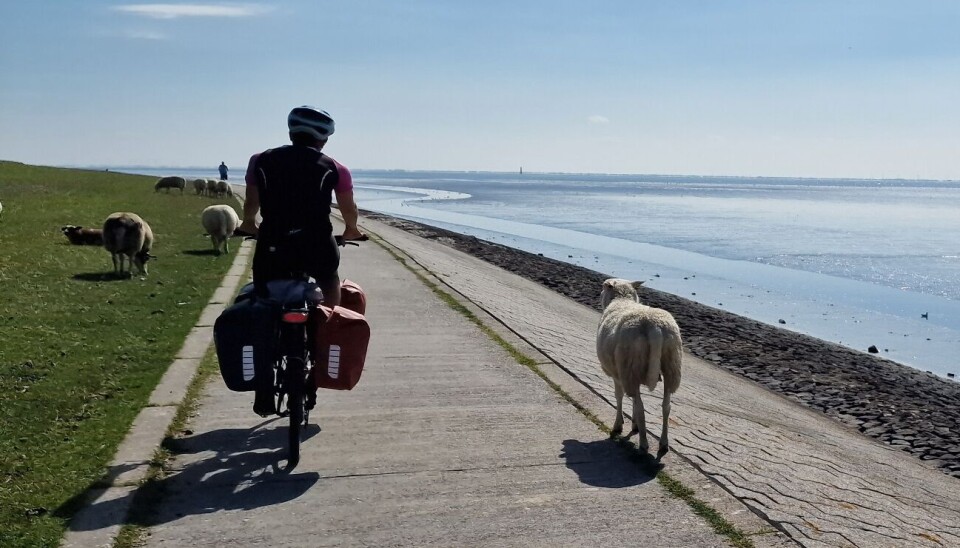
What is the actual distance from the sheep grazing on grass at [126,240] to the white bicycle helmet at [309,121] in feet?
35.3

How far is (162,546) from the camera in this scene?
4.55 m

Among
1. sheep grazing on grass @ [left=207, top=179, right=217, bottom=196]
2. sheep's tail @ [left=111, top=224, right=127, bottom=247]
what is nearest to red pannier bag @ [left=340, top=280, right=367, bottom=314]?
sheep's tail @ [left=111, top=224, right=127, bottom=247]

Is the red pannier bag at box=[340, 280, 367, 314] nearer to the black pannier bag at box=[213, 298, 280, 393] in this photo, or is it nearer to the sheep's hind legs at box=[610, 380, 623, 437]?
the black pannier bag at box=[213, 298, 280, 393]

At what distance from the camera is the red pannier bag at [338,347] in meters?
5.71

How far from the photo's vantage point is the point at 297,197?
559 centimetres

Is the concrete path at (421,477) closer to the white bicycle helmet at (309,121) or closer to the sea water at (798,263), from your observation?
the white bicycle helmet at (309,121)

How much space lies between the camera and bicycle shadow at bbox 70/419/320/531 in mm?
4902

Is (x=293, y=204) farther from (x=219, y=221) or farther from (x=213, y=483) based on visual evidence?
(x=219, y=221)

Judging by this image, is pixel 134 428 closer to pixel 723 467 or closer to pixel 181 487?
pixel 181 487

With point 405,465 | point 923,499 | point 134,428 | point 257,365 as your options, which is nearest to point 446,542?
point 405,465

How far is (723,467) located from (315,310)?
2958 mm

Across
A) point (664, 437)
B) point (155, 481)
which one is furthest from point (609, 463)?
point (155, 481)

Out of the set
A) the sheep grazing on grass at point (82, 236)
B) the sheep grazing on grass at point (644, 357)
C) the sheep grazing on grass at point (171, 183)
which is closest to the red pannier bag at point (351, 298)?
the sheep grazing on grass at point (644, 357)

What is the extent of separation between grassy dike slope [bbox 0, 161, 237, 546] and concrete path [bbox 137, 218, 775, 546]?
584 millimetres
